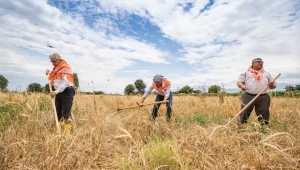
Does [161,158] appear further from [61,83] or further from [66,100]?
[61,83]

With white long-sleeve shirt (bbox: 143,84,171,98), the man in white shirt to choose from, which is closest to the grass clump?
the man in white shirt

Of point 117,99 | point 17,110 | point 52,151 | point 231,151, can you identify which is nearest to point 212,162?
point 231,151

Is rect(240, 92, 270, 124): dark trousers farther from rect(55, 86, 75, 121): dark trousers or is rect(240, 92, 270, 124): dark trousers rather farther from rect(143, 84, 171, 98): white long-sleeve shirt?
rect(55, 86, 75, 121): dark trousers

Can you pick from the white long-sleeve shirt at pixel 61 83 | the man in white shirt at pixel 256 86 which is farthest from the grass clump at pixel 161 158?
the man in white shirt at pixel 256 86

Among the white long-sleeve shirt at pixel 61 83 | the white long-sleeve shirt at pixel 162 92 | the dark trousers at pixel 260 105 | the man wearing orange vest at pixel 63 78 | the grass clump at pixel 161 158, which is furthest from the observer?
the white long-sleeve shirt at pixel 162 92

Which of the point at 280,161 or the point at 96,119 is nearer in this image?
the point at 280,161

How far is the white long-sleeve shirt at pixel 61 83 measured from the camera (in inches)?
154

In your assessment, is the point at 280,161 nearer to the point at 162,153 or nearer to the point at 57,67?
the point at 162,153

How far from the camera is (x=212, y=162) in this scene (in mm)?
2332

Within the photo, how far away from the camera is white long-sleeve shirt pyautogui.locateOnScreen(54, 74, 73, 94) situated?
3.92 m

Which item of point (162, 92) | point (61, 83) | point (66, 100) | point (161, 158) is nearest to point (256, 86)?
point (162, 92)

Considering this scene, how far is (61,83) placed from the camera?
13.8ft

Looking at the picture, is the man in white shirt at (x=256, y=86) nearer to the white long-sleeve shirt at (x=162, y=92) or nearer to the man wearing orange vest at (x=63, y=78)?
the white long-sleeve shirt at (x=162, y=92)

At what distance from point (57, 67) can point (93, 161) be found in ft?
8.02
